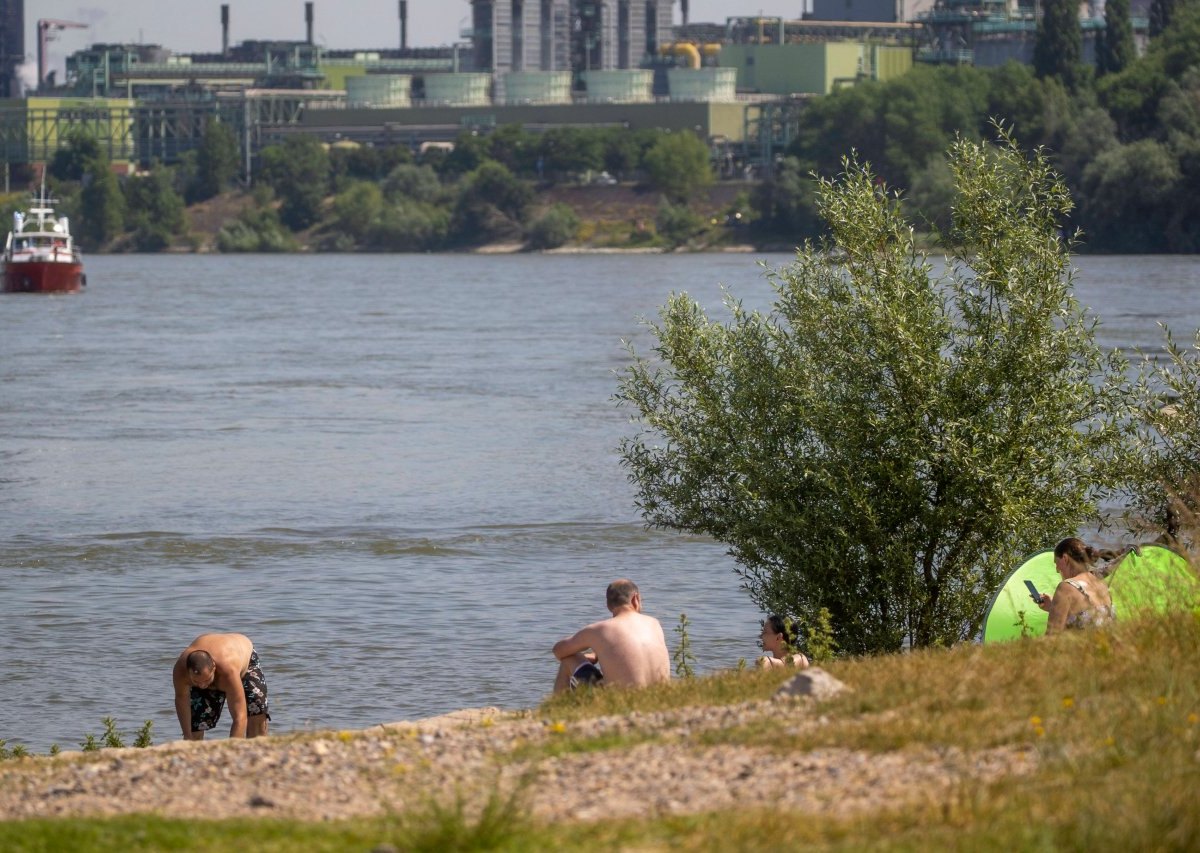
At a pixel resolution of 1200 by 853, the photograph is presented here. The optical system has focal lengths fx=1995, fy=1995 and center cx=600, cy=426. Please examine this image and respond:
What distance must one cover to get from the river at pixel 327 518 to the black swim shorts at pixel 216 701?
2.64m

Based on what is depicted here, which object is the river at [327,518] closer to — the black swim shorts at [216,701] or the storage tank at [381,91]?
the black swim shorts at [216,701]

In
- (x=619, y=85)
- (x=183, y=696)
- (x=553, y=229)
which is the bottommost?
(x=183, y=696)

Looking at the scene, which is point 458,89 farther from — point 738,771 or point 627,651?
point 738,771

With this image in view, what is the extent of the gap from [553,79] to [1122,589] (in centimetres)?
15575

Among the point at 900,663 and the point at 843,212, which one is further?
the point at 843,212

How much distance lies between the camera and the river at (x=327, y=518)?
19.2m

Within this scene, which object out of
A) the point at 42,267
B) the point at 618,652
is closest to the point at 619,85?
the point at 42,267

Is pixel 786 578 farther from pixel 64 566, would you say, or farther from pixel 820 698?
pixel 64 566

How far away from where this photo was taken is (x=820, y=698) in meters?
9.16

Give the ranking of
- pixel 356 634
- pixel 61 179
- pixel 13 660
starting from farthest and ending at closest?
pixel 61 179, pixel 356 634, pixel 13 660

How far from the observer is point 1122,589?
12273mm

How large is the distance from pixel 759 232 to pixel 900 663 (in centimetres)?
12068

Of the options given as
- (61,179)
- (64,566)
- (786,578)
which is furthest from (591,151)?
(786,578)

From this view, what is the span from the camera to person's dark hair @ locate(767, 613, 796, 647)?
13.7 meters
